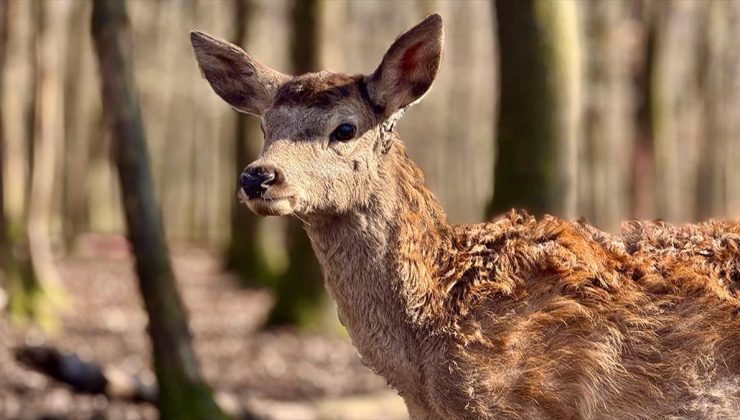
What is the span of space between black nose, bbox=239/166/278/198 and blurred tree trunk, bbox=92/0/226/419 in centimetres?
319

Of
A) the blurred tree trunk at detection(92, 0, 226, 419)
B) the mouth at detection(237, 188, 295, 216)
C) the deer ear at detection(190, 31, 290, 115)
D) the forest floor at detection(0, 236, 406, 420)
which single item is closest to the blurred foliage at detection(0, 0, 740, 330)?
the blurred tree trunk at detection(92, 0, 226, 419)

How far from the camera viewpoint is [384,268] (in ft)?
19.7

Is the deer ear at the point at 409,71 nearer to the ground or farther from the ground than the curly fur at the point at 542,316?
farther from the ground

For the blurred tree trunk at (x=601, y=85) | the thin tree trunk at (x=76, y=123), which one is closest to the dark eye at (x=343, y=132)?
the blurred tree trunk at (x=601, y=85)

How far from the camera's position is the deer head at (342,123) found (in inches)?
227

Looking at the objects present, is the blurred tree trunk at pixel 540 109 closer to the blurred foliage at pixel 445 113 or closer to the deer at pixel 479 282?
the blurred foliage at pixel 445 113

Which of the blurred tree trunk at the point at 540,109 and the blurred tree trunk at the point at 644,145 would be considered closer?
the blurred tree trunk at the point at 540,109

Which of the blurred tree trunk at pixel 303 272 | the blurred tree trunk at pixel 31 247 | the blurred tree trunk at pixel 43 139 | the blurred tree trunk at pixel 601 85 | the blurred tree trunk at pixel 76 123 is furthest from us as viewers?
the blurred tree trunk at pixel 76 123

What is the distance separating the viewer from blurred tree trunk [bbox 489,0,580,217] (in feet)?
28.8

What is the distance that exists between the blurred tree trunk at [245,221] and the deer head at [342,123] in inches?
629

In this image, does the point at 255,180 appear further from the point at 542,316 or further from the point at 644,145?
the point at 644,145

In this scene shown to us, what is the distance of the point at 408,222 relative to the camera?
20.0 feet

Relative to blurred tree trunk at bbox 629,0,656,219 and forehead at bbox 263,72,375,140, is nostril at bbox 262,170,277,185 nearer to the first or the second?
forehead at bbox 263,72,375,140

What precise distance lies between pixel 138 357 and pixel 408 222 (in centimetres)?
A: 881
